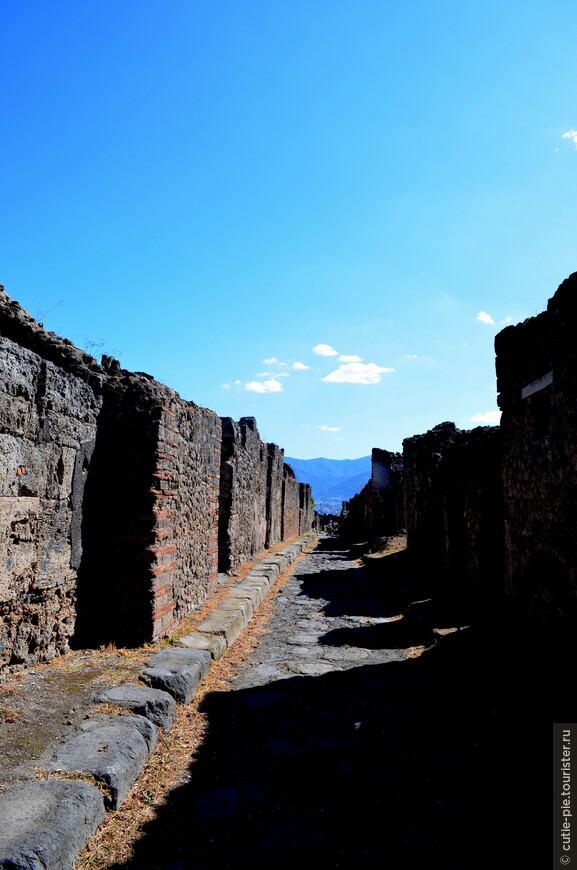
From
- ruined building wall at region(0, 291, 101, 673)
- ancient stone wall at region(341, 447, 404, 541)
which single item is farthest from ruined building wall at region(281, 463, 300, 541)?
ruined building wall at region(0, 291, 101, 673)

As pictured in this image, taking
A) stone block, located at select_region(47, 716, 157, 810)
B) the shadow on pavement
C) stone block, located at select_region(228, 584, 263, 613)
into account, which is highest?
stone block, located at select_region(228, 584, 263, 613)

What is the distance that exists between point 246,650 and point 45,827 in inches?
151

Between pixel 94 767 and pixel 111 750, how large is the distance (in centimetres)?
21

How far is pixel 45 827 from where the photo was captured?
2.17 meters

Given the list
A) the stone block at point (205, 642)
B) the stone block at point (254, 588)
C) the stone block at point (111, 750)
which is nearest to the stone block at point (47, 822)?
the stone block at point (111, 750)

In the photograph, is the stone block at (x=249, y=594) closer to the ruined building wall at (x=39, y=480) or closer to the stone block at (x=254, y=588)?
the stone block at (x=254, y=588)

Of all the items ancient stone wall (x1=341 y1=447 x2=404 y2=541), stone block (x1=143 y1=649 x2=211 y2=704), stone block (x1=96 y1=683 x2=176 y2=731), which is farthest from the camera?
ancient stone wall (x1=341 y1=447 x2=404 y2=541)

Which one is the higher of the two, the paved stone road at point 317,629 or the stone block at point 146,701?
the stone block at point 146,701

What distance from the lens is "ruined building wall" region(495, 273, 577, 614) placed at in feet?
13.9

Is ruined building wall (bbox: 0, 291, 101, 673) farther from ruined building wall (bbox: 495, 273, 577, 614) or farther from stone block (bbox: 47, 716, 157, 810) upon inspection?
ruined building wall (bbox: 495, 273, 577, 614)

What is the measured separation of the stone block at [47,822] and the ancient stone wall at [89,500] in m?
1.54

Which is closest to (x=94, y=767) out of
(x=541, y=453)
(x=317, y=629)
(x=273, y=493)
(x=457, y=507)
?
(x=541, y=453)

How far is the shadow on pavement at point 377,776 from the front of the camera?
8.07ft

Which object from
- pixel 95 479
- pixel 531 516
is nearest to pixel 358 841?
pixel 531 516
